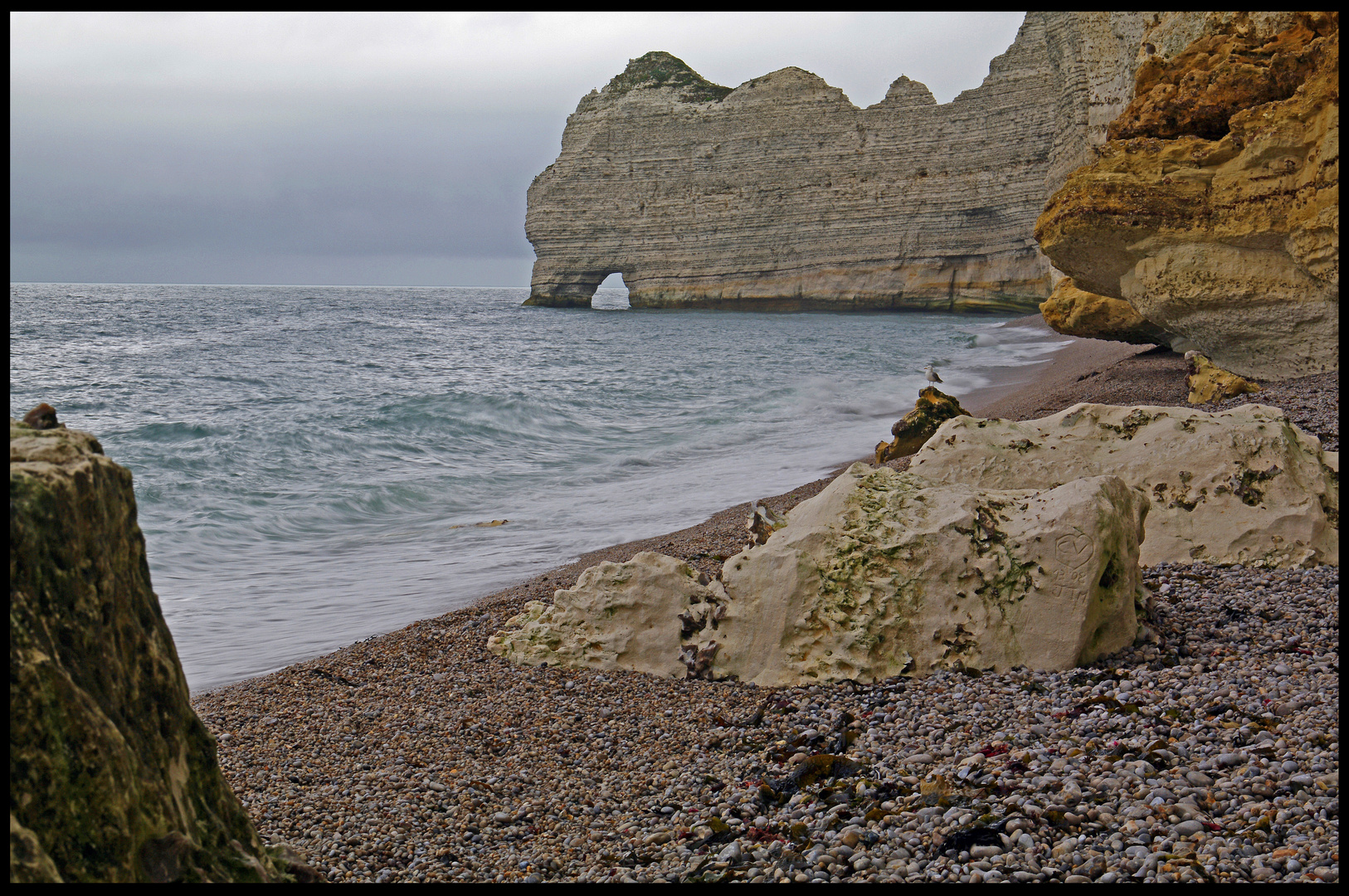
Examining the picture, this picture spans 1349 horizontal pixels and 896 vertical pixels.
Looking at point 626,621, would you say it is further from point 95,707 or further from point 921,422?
point 921,422

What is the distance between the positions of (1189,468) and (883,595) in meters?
2.01

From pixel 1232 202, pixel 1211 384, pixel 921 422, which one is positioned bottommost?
pixel 921 422

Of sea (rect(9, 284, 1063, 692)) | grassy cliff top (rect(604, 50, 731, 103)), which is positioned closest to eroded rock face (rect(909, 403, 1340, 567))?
sea (rect(9, 284, 1063, 692))

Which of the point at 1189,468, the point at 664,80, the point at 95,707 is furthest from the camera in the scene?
the point at 664,80

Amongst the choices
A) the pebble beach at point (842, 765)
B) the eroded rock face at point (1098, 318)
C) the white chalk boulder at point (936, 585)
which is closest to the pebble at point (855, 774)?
the pebble beach at point (842, 765)

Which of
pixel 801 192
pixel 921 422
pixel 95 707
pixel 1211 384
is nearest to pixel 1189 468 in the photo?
pixel 921 422

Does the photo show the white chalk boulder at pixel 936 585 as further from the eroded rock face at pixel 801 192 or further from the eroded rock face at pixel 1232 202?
the eroded rock face at pixel 801 192

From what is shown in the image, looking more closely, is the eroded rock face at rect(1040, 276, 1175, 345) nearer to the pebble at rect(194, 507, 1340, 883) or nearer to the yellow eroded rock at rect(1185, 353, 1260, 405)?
the yellow eroded rock at rect(1185, 353, 1260, 405)

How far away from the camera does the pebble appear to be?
84.0 inches

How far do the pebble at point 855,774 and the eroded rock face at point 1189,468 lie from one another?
0.27 m

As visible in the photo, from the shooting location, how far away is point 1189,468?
14.5ft

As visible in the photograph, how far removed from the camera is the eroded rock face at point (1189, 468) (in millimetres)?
4141

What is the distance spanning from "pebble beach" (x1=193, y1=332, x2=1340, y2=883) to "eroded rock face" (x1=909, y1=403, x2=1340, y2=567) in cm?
21

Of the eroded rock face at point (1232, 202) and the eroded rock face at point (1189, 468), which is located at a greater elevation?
the eroded rock face at point (1232, 202)
